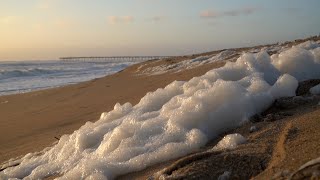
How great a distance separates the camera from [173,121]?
11.5 ft

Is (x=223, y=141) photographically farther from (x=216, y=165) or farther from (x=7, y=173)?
(x=7, y=173)

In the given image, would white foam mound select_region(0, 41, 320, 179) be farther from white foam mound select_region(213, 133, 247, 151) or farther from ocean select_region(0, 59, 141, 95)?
ocean select_region(0, 59, 141, 95)

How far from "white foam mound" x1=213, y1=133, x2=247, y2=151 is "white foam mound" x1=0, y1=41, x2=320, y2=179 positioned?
0.21 m

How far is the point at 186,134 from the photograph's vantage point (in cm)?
330

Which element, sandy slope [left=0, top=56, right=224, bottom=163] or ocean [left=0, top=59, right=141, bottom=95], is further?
ocean [left=0, top=59, right=141, bottom=95]

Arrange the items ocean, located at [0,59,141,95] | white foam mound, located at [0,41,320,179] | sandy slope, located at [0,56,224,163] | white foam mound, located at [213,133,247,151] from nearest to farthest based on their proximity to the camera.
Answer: white foam mound, located at [213,133,247,151], white foam mound, located at [0,41,320,179], sandy slope, located at [0,56,224,163], ocean, located at [0,59,141,95]

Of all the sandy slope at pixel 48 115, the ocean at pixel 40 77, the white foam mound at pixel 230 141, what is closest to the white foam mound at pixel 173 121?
the white foam mound at pixel 230 141

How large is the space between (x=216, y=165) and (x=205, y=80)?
5.93 ft

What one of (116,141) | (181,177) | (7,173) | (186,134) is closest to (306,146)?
(181,177)

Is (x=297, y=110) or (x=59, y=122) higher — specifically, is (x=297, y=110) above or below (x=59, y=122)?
above

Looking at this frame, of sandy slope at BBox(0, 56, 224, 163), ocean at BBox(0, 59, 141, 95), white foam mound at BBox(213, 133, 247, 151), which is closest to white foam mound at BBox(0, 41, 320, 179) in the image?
white foam mound at BBox(213, 133, 247, 151)

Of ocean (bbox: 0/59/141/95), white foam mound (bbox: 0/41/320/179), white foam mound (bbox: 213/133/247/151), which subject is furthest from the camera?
ocean (bbox: 0/59/141/95)

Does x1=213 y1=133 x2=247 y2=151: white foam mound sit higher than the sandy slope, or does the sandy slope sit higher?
x1=213 y1=133 x2=247 y2=151: white foam mound

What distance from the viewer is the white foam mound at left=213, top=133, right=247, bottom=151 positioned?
295cm
